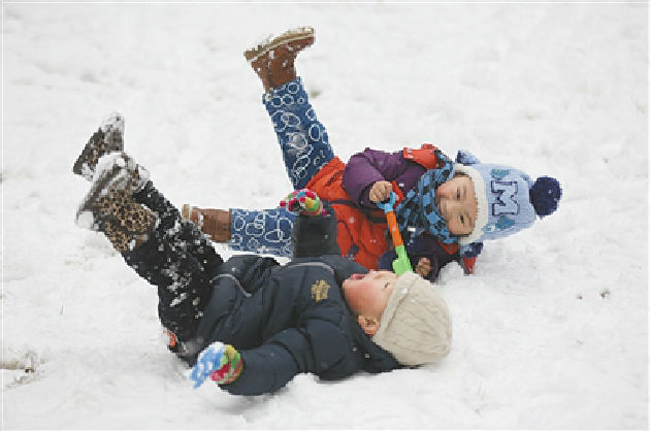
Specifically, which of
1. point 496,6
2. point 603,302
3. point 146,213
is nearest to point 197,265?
point 146,213

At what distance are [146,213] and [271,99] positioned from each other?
59.3 inches

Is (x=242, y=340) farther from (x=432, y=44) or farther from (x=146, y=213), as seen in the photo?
(x=432, y=44)

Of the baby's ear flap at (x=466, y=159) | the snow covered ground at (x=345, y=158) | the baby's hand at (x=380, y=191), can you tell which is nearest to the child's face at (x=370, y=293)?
the snow covered ground at (x=345, y=158)

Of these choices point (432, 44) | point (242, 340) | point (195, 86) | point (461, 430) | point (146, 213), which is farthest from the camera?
point (432, 44)

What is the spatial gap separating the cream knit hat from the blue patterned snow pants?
1.08 meters

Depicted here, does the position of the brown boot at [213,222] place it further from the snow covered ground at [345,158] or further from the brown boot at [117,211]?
the brown boot at [117,211]

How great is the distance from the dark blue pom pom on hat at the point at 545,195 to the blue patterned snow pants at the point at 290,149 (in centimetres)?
118

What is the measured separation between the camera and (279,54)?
3.26 m

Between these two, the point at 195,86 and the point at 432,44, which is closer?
the point at 195,86

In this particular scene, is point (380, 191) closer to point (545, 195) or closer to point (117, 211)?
point (545, 195)

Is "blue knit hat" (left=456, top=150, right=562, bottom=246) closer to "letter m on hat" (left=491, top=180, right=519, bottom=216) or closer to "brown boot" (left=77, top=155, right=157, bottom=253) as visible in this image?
"letter m on hat" (left=491, top=180, right=519, bottom=216)

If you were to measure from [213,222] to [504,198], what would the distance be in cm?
146

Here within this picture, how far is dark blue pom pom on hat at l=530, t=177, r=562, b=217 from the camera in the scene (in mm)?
2918

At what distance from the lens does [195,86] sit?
4629mm
